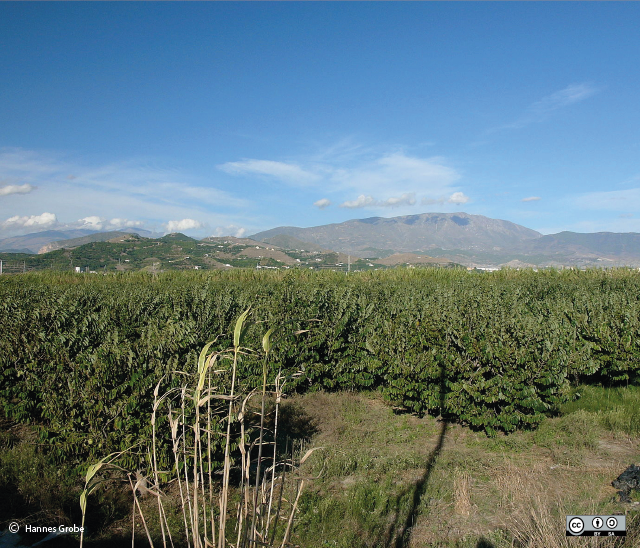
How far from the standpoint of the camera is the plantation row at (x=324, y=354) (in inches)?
171

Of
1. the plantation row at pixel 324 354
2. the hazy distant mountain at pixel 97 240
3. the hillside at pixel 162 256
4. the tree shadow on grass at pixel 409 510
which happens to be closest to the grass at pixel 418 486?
the tree shadow on grass at pixel 409 510

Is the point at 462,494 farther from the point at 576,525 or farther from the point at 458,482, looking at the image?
the point at 576,525

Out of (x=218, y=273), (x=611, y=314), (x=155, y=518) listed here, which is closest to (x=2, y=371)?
(x=155, y=518)

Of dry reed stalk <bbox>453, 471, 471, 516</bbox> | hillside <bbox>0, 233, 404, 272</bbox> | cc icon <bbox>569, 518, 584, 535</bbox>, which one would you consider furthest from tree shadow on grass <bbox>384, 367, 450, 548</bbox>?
hillside <bbox>0, 233, 404, 272</bbox>

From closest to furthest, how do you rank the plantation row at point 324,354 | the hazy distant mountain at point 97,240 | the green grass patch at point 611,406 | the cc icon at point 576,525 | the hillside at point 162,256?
the cc icon at point 576,525 < the plantation row at point 324,354 < the green grass patch at point 611,406 < the hillside at point 162,256 < the hazy distant mountain at point 97,240

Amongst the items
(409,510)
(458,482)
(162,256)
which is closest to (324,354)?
(458,482)

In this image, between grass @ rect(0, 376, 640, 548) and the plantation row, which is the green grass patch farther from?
the plantation row

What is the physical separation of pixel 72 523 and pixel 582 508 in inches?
187

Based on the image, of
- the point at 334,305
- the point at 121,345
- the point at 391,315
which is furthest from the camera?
the point at 334,305

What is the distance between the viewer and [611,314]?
8.42 meters

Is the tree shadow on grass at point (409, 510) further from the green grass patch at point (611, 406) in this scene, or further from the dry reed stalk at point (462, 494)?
the green grass patch at point (611, 406)

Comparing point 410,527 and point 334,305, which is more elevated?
point 334,305

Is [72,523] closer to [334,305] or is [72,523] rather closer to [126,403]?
[126,403]

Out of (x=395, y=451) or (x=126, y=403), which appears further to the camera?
(x=395, y=451)
